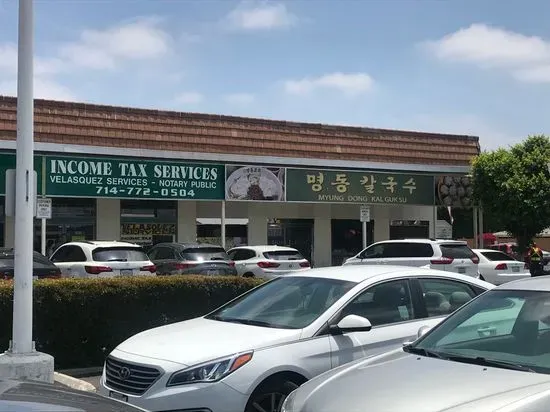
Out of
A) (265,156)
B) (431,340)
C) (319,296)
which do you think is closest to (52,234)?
(265,156)

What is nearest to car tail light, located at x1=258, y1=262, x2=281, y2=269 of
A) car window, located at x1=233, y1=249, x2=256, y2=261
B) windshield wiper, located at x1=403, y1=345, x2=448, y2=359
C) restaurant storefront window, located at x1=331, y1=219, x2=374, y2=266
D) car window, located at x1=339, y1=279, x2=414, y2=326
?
car window, located at x1=233, y1=249, x2=256, y2=261

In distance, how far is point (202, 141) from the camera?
73.7 feet

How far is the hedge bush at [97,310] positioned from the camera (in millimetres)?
8547

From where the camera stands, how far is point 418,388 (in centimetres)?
375

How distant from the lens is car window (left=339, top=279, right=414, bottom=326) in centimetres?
607

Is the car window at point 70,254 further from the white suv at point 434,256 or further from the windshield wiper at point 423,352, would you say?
the windshield wiper at point 423,352

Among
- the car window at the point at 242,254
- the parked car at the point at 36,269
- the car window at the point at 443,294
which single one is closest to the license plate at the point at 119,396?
the car window at the point at 443,294

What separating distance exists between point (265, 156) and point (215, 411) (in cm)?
1822

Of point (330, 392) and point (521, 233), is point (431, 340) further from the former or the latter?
point (521, 233)

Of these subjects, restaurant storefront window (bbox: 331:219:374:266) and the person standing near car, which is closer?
the person standing near car

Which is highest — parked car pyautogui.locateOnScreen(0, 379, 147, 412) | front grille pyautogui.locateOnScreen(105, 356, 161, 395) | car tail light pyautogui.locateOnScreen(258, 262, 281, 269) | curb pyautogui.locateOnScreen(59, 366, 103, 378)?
parked car pyautogui.locateOnScreen(0, 379, 147, 412)

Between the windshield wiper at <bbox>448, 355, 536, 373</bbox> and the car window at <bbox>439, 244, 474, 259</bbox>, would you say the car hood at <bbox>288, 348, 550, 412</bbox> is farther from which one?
the car window at <bbox>439, 244, 474, 259</bbox>

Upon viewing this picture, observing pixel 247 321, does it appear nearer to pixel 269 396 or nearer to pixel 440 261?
pixel 269 396

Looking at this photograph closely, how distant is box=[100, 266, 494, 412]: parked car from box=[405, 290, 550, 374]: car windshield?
842mm
